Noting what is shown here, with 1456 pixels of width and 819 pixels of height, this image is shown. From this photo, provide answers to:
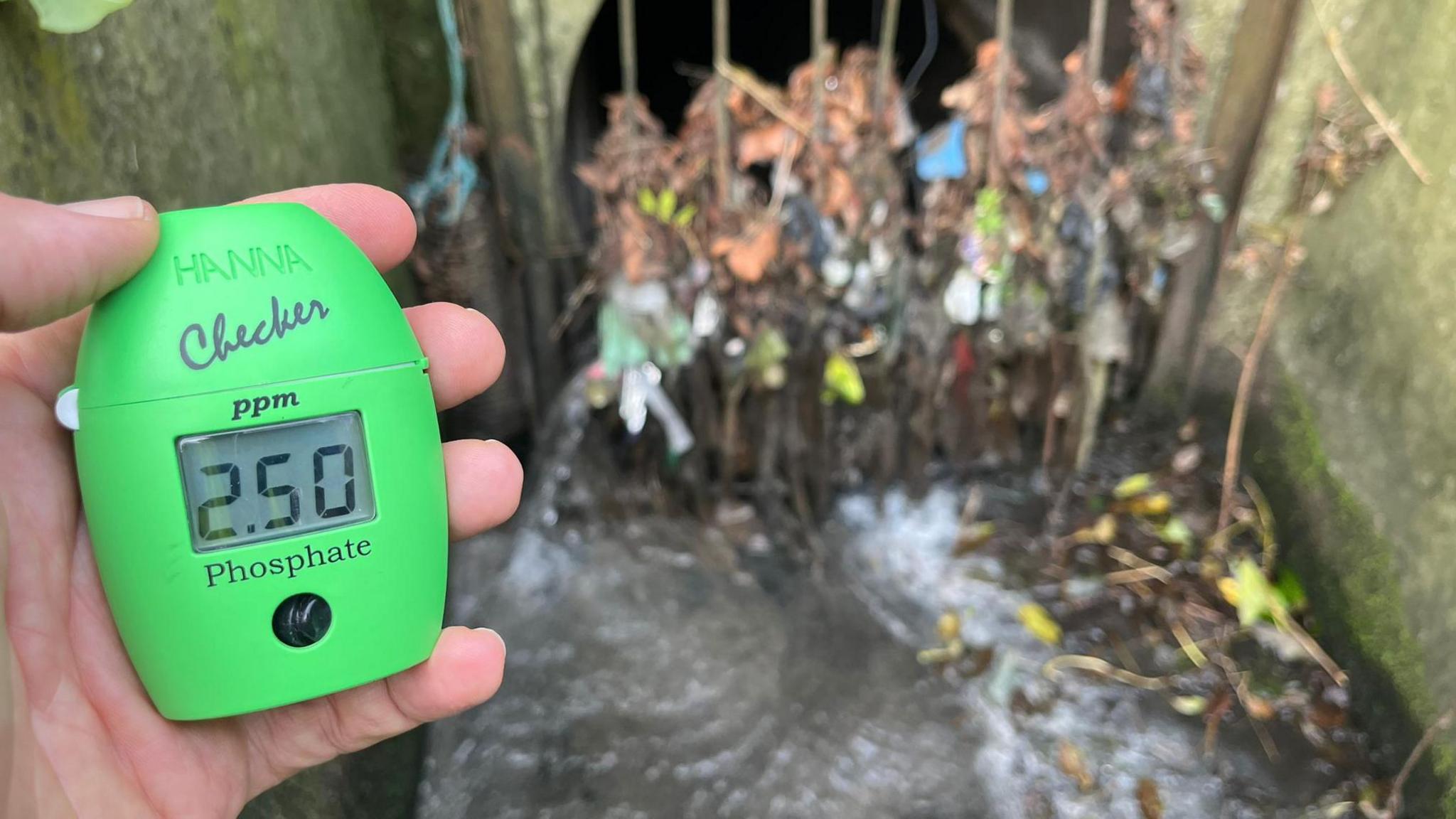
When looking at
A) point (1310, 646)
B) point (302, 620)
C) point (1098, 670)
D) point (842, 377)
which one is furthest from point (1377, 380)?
point (302, 620)

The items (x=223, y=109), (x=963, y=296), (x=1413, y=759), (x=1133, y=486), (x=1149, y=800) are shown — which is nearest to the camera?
(x=223, y=109)

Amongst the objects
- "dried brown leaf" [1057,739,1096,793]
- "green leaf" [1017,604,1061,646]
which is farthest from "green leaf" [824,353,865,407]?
"dried brown leaf" [1057,739,1096,793]

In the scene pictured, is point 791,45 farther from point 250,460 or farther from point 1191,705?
point 250,460

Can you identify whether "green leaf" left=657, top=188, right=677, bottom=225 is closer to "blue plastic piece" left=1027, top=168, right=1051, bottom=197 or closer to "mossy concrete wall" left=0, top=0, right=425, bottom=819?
"mossy concrete wall" left=0, top=0, right=425, bottom=819

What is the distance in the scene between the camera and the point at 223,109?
4.15 feet

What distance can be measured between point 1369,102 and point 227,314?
211 centimetres

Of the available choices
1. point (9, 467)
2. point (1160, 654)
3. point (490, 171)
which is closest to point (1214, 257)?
point (1160, 654)

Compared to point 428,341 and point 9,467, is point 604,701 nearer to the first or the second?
point 428,341

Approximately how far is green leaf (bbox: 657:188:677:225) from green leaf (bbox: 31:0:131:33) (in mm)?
1151

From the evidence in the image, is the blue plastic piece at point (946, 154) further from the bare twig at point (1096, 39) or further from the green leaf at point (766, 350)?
the green leaf at point (766, 350)

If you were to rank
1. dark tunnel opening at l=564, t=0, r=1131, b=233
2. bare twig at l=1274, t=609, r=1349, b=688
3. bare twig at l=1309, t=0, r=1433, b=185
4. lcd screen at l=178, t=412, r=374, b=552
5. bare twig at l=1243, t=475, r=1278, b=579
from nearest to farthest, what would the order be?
lcd screen at l=178, t=412, r=374, b=552 < bare twig at l=1309, t=0, r=1433, b=185 < bare twig at l=1274, t=609, r=1349, b=688 < bare twig at l=1243, t=475, r=1278, b=579 < dark tunnel opening at l=564, t=0, r=1131, b=233

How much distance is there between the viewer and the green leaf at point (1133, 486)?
223 cm

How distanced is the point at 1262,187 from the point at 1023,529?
3.35ft

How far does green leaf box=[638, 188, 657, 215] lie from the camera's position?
190cm
